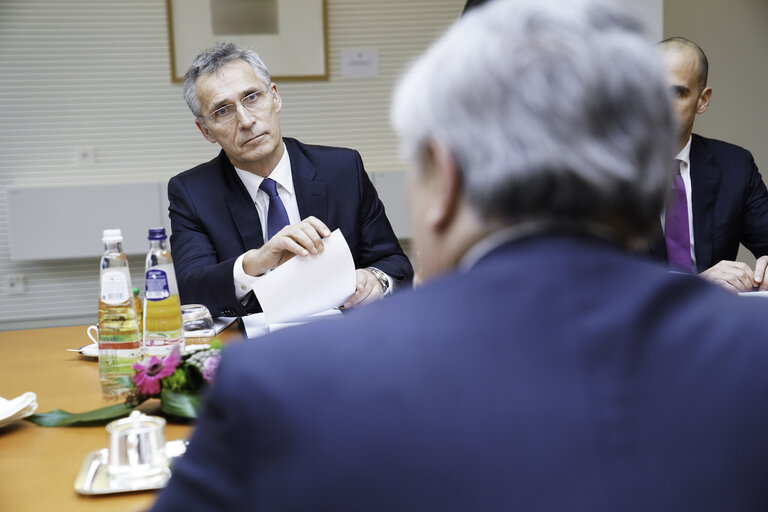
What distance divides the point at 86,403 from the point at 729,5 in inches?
188

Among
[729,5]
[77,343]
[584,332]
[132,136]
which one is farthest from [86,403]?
[729,5]

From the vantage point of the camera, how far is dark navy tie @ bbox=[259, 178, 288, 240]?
2586mm

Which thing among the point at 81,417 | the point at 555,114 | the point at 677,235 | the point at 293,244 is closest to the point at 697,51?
the point at 677,235

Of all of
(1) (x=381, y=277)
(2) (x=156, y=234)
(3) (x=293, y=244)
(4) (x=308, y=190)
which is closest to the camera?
(2) (x=156, y=234)

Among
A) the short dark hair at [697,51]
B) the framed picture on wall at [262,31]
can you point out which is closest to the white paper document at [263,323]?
the short dark hair at [697,51]

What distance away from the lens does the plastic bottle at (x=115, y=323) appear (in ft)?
5.47

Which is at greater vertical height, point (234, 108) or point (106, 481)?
point (234, 108)

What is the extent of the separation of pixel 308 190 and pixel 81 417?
1.35 meters

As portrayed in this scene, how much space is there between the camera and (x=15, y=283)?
183 inches

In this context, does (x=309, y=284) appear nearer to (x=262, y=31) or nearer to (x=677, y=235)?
(x=677, y=235)

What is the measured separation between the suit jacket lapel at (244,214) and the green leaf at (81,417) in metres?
1.11

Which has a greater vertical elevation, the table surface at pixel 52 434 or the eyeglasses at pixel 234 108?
the eyeglasses at pixel 234 108

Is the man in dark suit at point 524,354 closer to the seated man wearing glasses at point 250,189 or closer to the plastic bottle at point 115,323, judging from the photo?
the plastic bottle at point 115,323

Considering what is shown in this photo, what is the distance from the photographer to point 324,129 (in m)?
4.81
